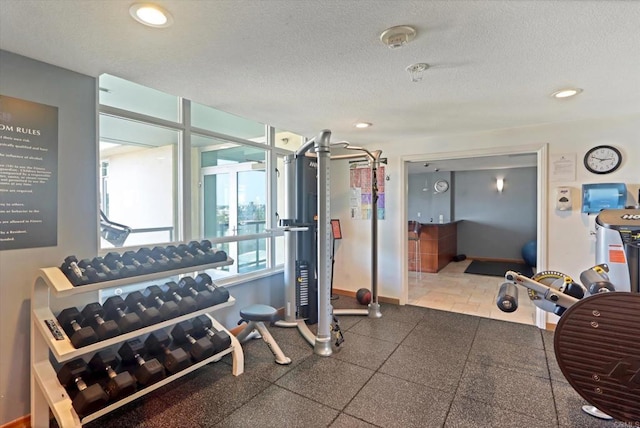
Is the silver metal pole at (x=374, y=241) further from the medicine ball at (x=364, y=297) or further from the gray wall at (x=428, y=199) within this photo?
the gray wall at (x=428, y=199)

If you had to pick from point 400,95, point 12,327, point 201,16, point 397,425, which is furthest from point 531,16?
point 12,327

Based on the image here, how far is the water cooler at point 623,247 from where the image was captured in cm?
194

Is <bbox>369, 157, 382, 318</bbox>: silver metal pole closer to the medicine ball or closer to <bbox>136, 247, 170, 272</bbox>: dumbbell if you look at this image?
the medicine ball

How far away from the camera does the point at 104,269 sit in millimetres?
1907

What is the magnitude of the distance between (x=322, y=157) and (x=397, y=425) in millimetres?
2037

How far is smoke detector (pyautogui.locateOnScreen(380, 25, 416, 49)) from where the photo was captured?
163 cm

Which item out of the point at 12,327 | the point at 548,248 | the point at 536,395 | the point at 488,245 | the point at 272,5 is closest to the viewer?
the point at 272,5

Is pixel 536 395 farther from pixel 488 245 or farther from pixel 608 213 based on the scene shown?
pixel 488 245

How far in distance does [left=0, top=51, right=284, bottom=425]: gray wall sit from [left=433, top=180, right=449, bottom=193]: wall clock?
25.2 feet

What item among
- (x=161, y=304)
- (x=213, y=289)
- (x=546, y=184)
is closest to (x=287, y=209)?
(x=213, y=289)

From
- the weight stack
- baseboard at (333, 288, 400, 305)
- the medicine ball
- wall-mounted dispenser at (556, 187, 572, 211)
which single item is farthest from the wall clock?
the weight stack

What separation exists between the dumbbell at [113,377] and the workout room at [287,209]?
0.01 m

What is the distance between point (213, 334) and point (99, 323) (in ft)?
2.72

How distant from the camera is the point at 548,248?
3418mm
